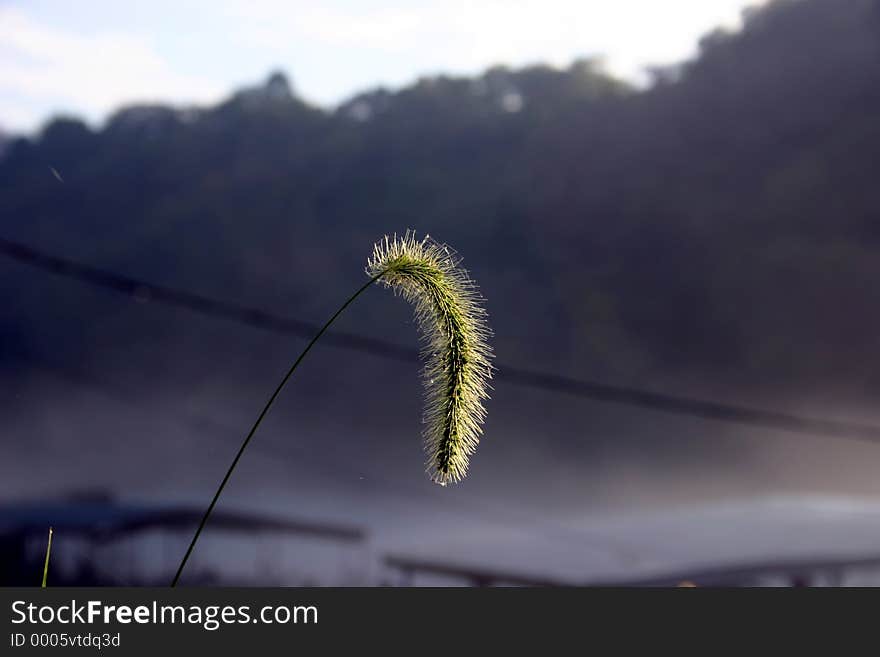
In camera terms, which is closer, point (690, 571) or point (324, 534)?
point (324, 534)

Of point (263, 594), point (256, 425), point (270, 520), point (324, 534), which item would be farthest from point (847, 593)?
point (324, 534)

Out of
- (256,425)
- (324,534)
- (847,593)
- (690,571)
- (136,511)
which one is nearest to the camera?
(256,425)

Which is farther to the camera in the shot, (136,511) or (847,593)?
(136,511)

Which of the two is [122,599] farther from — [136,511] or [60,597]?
[136,511]

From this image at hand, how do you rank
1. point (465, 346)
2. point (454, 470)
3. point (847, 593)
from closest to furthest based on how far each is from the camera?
1. point (454, 470)
2. point (465, 346)
3. point (847, 593)

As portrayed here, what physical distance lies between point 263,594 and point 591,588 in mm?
1134

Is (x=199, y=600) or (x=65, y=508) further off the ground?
(x=65, y=508)

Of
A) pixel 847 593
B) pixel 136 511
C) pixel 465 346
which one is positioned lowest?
pixel 847 593

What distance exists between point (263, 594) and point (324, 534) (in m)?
35.0

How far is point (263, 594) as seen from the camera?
4090 millimetres

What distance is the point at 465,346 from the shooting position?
153 inches

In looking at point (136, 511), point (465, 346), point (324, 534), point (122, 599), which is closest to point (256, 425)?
point (465, 346)

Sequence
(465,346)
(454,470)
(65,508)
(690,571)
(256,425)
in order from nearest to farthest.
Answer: (256,425), (454,470), (465,346), (65,508), (690,571)

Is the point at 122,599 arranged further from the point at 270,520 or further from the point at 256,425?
the point at 270,520
